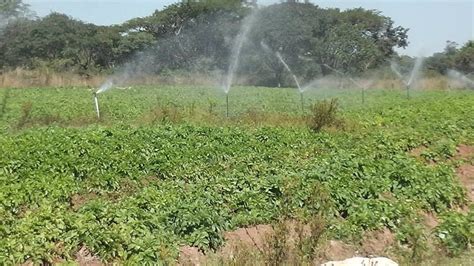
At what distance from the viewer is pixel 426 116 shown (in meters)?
18.2

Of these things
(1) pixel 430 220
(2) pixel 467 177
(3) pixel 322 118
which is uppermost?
(1) pixel 430 220

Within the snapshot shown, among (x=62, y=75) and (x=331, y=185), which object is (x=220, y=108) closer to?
(x=331, y=185)

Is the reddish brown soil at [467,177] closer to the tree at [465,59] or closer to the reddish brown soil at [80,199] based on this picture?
the reddish brown soil at [80,199]

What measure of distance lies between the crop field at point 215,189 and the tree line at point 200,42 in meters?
32.1

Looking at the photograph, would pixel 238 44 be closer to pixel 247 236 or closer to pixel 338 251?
pixel 247 236

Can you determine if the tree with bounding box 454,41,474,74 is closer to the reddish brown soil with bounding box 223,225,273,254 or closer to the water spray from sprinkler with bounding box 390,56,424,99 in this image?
the water spray from sprinkler with bounding box 390,56,424,99

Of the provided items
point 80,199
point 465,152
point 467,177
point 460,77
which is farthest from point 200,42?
point 80,199

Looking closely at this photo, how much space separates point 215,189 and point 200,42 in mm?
41116

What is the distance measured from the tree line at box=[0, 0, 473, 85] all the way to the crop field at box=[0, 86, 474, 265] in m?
32.1

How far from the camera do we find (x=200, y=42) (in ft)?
158

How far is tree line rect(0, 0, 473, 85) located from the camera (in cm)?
4412

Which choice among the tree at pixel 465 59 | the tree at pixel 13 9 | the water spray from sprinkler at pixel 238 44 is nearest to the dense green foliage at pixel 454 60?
the tree at pixel 465 59

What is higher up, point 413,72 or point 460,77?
point 413,72

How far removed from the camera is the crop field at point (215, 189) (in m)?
6.00
